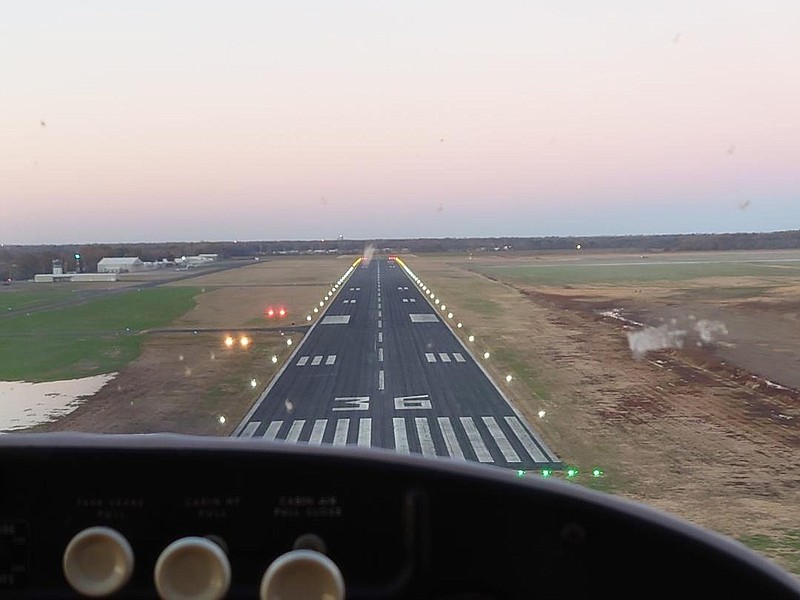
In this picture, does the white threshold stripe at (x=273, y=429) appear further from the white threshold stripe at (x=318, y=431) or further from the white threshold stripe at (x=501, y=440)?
the white threshold stripe at (x=501, y=440)

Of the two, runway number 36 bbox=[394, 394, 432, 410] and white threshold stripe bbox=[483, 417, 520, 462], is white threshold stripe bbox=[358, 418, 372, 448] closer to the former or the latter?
runway number 36 bbox=[394, 394, 432, 410]

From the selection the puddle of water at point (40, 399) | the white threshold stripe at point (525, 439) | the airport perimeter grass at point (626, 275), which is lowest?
the white threshold stripe at point (525, 439)

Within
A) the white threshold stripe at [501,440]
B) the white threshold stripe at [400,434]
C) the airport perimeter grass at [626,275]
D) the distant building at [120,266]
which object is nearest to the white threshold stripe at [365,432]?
the white threshold stripe at [400,434]

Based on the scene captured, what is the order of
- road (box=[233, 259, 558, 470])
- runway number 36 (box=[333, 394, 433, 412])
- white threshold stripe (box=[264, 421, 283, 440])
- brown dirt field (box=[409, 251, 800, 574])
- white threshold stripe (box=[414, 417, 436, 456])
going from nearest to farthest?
brown dirt field (box=[409, 251, 800, 574])
white threshold stripe (box=[414, 417, 436, 456])
road (box=[233, 259, 558, 470])
white threshold stripe (box=[264, 421, 283, 440])
runway number 36 (box=[333, 394, 433, 412])

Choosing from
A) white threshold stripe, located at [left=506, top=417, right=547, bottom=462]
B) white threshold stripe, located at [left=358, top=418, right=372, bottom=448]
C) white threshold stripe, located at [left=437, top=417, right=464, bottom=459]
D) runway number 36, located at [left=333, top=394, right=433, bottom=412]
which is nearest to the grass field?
runway number 36, located at [left=333, top=394, right=433, bottom=412]

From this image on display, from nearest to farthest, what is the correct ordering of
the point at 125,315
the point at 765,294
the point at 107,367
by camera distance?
the point at 107,367, the point at 125,315, the point at 765,294

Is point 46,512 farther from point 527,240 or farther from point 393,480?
point 527,240

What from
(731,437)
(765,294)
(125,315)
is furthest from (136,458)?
(765,294)
